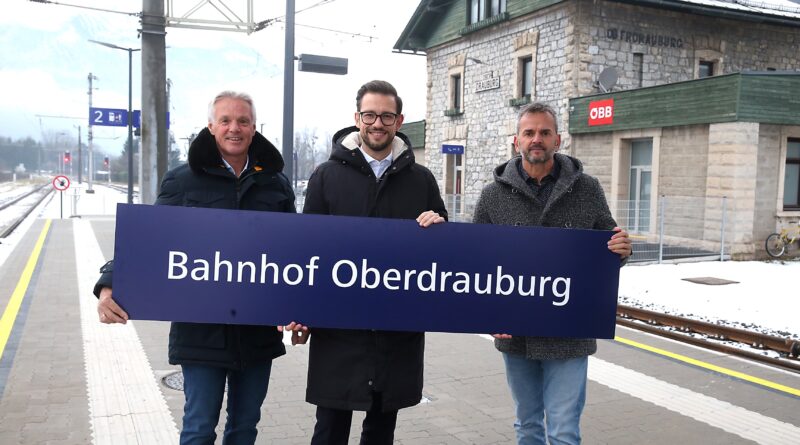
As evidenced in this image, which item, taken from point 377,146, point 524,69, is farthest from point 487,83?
point 377,146

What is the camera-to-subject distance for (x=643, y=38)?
21.3m

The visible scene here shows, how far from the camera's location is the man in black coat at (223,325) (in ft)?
9.82

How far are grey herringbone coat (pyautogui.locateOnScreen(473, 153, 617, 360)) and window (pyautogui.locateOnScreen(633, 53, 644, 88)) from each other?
781 inches

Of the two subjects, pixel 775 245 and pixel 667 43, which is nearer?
pixel 775 245

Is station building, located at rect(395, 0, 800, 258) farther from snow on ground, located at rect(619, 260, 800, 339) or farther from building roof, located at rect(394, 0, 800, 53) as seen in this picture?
snow on ground, located at rect(619, 260, 800, 339)

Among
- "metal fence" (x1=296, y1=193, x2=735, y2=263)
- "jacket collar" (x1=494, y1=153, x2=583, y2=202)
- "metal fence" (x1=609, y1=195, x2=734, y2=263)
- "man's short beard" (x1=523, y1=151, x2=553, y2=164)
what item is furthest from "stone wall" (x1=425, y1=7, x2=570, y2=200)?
"man's short beard" (x1=523, y1=151, x2=553, y2=164)

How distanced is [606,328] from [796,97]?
16.2 meters

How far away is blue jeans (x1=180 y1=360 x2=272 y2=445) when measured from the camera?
299cm

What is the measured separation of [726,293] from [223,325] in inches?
411

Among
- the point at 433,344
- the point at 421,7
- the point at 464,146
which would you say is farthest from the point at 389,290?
the point at 421,7

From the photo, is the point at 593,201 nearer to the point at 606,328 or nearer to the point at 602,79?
the point at 606,328

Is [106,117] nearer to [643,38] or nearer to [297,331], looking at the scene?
[643,38]

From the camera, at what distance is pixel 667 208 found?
17.0 meters

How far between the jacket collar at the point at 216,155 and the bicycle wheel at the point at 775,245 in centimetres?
1654
